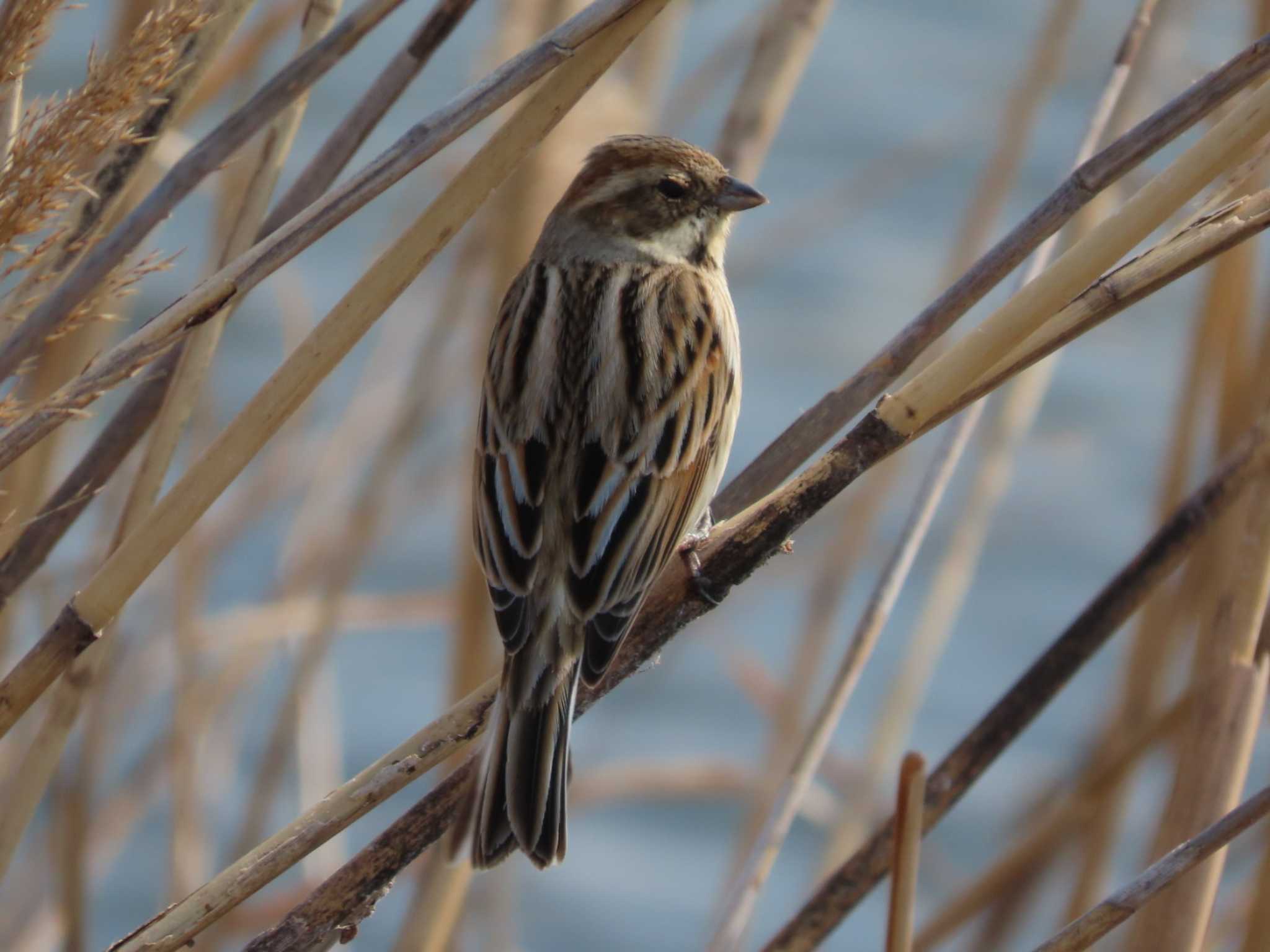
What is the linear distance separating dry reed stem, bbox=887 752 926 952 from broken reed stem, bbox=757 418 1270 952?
0.26m

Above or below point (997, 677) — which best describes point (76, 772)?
below

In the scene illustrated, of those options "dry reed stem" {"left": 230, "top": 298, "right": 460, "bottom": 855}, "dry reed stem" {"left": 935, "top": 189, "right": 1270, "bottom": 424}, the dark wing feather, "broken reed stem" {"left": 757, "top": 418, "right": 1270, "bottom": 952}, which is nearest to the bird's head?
the dark wing feather

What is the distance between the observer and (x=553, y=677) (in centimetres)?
224

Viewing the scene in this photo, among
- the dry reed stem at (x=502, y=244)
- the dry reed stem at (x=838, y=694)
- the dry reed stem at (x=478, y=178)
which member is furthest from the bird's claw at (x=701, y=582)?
the dry reed stem at (x=502, y=244)

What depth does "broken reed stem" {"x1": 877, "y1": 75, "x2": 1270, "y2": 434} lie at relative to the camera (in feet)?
5.97

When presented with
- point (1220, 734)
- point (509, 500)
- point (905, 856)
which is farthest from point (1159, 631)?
point (509, 500)

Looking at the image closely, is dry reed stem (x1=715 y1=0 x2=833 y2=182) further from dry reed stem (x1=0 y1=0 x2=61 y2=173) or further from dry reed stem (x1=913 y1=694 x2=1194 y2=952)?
dry reed stem (x1=0 y1=0 x2=61 y2=173)

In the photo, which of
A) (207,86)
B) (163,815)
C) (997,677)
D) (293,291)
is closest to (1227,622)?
(207,86)

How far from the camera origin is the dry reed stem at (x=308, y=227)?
5.53 ft

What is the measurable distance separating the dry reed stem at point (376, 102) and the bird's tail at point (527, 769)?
2.20ft

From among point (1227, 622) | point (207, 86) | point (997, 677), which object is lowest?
point (1227, 622)

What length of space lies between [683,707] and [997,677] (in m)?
1.10

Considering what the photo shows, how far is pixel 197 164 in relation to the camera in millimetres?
1955

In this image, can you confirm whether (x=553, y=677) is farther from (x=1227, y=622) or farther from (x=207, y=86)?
(x=207, y=86)
